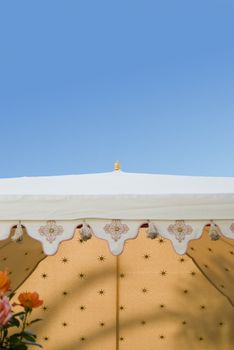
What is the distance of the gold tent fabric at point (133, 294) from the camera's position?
17.1ft

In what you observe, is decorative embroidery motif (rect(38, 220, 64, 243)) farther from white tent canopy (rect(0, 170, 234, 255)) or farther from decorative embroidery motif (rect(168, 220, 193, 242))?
decorative embroidery motif (rect(168, 220, 193, 242))

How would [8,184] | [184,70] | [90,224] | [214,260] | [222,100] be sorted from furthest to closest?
1. [184,70]
2. [222,100]
3. [214,260]
4. [8,184]
5. [90,224]

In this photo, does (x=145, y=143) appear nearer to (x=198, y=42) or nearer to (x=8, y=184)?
(x=198, y=42)

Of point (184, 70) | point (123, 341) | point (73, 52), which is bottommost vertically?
point (123, 341)

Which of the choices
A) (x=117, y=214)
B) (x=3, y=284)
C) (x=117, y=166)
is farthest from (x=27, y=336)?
(x=117, y=166)

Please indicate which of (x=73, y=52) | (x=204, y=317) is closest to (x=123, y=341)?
(x=204, y=317)

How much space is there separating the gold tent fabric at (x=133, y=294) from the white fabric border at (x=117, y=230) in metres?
2.33

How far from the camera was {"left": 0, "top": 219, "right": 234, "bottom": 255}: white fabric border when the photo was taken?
287 centimetres

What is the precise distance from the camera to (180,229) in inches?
114

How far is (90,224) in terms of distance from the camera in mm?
2889

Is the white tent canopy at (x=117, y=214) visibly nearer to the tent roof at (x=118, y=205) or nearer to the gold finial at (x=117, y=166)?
the tent roof at (x=118, y=205)

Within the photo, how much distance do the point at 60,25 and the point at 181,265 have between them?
306 inches

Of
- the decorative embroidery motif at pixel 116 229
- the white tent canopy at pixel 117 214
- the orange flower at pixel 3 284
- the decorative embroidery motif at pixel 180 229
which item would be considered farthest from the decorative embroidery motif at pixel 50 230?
the orange flower at pixel 3 284

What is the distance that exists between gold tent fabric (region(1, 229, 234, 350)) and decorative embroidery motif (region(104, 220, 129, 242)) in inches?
96.1
